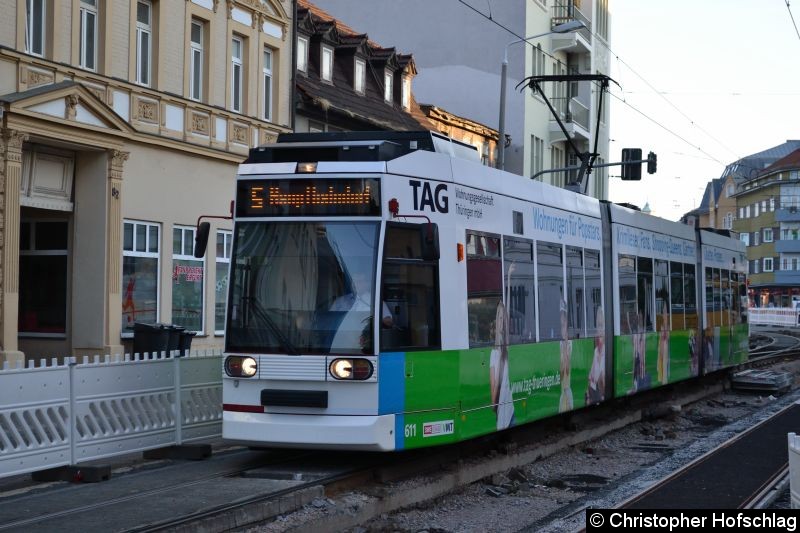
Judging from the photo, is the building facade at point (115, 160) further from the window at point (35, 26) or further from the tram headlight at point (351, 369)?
the tram headlight at point (351, 369)

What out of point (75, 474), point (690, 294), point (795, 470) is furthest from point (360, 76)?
point (795, 470)

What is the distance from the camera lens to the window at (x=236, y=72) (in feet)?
88.2

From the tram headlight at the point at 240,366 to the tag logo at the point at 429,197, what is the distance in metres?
2.14

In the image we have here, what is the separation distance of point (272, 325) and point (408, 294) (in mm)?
1298

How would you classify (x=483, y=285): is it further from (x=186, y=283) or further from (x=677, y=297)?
(x=186, y=283)

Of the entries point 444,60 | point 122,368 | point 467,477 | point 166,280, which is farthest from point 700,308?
point 444,60

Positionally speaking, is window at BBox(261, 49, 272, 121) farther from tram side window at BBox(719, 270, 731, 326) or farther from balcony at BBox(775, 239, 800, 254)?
balcony at BBox(775, 239, 800, 254)

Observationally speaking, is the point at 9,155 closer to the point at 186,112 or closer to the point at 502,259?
the point at 186,112

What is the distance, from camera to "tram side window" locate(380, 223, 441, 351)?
11500 mm

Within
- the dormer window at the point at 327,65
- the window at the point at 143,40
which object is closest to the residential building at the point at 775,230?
the dormer window at the point at 327,65

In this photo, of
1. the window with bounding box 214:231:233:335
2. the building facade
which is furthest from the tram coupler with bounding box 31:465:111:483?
the window with bounding box 214:231:233:335

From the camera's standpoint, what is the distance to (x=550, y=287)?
1541 centimetres

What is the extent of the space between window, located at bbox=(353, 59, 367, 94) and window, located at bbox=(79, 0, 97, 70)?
44.6ft

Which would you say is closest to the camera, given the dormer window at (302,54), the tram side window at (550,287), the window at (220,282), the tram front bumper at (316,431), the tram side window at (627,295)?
the tram front bumper at (316,431)
